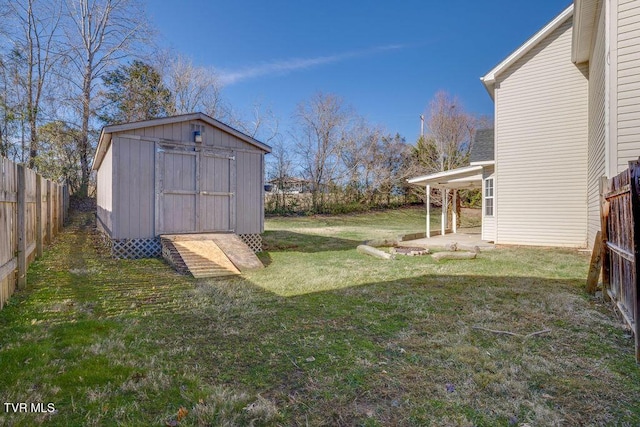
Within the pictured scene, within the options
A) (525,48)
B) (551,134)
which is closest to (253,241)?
(551,134)

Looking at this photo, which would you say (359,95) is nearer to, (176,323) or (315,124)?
(315,124)

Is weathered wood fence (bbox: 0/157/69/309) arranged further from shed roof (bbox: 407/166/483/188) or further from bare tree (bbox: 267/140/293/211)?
bare tree (bbox: 267/140/293/211)

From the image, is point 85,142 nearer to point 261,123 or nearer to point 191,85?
point 191,85

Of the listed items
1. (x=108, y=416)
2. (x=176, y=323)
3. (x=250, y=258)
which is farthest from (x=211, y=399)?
(x=250, y=258)

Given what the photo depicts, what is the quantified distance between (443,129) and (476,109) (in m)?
4.37

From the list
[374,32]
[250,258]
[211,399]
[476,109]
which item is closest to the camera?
[211,399]

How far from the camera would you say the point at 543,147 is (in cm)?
921

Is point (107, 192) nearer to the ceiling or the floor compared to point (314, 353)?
nearer to the ceiling

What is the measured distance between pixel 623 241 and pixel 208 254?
19.9ft

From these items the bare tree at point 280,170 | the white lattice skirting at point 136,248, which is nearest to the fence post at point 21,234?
the white lattice skirting at point 136,248

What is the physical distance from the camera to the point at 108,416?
1847 millimetres

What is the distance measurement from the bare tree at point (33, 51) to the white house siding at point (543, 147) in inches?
777

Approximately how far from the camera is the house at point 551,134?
7570 mm

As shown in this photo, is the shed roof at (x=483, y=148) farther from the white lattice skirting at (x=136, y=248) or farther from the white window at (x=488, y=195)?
the white lattice skirting at (x=136, y=248)
